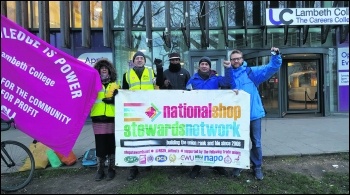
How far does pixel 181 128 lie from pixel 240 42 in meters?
8.39

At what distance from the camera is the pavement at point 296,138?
6406mm

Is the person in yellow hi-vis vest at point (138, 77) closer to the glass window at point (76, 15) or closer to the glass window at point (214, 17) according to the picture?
the glass window at point (76, 15)

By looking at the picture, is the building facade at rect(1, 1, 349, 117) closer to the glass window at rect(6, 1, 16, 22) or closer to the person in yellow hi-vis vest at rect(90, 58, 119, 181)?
the glass window at rect(6, 1, 16, 22)

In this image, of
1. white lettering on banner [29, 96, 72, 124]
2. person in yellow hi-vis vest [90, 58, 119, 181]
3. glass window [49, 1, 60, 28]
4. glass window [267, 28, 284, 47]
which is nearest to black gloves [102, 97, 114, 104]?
person in yellow hi-vis vest [90, 58, 119, 181]

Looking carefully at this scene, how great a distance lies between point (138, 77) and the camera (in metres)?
5.09

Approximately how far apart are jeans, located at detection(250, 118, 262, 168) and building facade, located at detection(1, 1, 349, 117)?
706 cm

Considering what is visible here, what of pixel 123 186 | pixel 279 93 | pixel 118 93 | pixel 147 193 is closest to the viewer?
pixel 147 193

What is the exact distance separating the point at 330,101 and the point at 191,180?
947cm

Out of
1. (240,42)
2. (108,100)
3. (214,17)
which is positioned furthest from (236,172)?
(214,17)

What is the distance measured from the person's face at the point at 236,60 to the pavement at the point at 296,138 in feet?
6.90

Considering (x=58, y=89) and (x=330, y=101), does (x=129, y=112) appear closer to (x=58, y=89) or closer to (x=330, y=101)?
(x=58, y=89)

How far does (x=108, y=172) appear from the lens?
498 centimetres

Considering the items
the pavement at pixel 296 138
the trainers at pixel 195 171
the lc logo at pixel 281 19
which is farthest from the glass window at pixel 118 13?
the trainers at pixel 195 171

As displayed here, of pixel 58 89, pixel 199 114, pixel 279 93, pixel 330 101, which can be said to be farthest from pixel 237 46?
pixel 58 89
